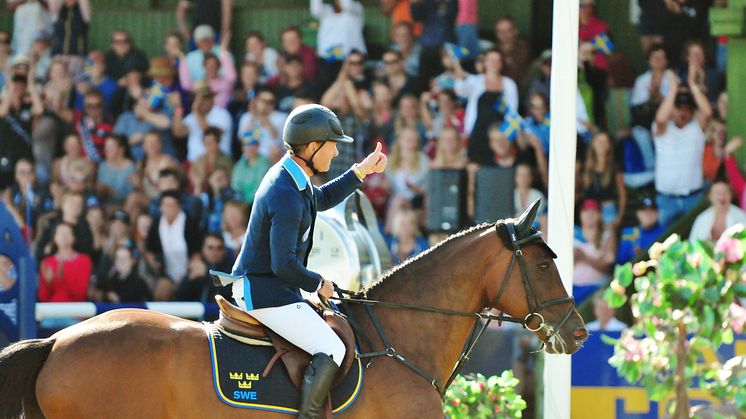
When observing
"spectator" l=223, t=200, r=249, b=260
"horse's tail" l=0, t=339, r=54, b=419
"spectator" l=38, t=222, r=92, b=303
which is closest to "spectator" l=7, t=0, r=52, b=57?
"spectator" l=38, t=222, r=92, b=303

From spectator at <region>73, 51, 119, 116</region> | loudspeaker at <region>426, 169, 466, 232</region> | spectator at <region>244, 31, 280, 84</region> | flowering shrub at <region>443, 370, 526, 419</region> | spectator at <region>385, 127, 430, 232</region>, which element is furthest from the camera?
spectator at <region>73, 51, 119, 116</region>

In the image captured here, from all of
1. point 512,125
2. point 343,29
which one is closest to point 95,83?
point 343,29

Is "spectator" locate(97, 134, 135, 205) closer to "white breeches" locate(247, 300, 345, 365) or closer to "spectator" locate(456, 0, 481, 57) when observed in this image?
"spectator" locate(456, 0, 481, 57)

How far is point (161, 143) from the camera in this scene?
477 inches

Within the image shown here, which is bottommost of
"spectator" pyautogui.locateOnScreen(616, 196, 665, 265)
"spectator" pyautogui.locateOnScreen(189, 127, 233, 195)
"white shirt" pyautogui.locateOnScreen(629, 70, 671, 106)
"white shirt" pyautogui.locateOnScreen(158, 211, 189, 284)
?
"white shirt" pyautogui.locateOnScreen(158, 211, 189, 284)

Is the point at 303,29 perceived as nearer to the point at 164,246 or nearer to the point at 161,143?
the point at 161,143

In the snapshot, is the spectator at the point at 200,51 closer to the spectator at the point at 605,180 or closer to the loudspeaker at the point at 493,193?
the loudspeaker at the point at 493,193

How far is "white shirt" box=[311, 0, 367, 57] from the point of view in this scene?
1191 cm

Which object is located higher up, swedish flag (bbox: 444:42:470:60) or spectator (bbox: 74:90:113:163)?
swedish flag (bbox: 444:42:470:60)

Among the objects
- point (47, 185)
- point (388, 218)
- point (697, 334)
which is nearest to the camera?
point (697, 334)

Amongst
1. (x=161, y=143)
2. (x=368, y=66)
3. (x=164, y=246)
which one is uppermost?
(x=368, y=66)

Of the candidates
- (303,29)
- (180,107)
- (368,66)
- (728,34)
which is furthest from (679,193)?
(180,107)

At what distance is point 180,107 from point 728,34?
5.41 metres

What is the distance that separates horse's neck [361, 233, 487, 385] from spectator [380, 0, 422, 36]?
20.2ft
